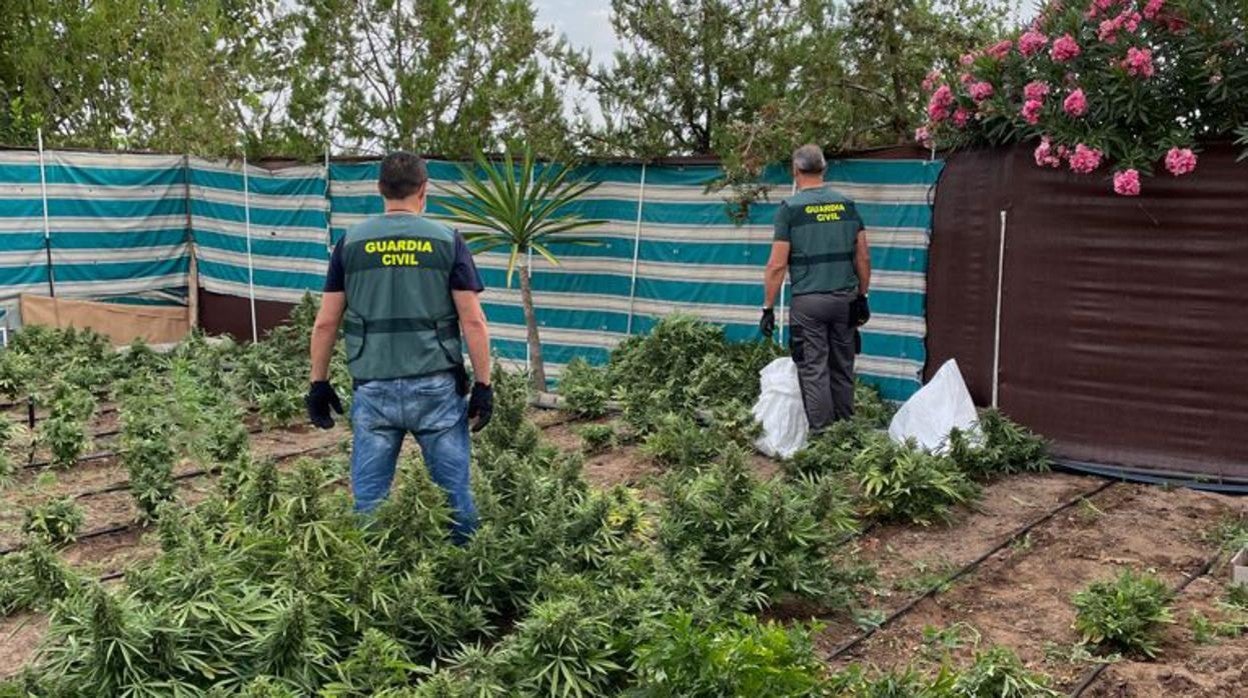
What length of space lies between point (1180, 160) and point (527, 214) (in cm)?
474

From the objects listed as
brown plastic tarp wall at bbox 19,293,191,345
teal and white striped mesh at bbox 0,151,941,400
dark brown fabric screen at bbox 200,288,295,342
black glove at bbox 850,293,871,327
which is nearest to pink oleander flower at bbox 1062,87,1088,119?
teal and white striped mesh at bbox 0,151,941,400

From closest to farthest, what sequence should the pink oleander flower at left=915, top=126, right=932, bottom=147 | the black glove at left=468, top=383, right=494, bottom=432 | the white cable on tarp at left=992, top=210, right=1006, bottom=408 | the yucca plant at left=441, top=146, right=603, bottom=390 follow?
the black glove at left=468, top=383, right=494, bottom=432 < the white cable on tarp at left=992, top=210, right=1006, bottom=408 < the pink oleander flower at left=915, top=126, right=932, bottom=147 < the yucca plant at left=441, top=146, right=603, bottom=390

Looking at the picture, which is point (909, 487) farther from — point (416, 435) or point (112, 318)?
point (112, 318)

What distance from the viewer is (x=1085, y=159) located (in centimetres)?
660

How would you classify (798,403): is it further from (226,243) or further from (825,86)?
(226,243)

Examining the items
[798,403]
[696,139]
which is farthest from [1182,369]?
[696,139]

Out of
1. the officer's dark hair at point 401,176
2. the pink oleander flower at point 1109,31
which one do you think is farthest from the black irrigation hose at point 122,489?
→ the pink oleander flower at point 1109,31

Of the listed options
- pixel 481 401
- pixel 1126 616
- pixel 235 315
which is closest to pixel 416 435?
pixel 481 401

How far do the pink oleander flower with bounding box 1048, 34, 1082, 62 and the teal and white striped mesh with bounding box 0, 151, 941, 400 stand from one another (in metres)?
1.26

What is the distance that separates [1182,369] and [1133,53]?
1.75m

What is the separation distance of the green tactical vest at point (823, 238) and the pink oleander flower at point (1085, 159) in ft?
4.04

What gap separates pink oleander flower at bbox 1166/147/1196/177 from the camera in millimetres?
6383

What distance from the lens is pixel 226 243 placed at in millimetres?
12422

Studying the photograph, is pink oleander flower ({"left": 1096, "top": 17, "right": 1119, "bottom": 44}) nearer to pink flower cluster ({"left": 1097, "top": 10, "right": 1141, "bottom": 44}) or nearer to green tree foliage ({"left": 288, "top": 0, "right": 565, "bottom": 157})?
pink flower cluster ({"left": 1097, "top": 10, "right": 1141, "bottom": 44})
